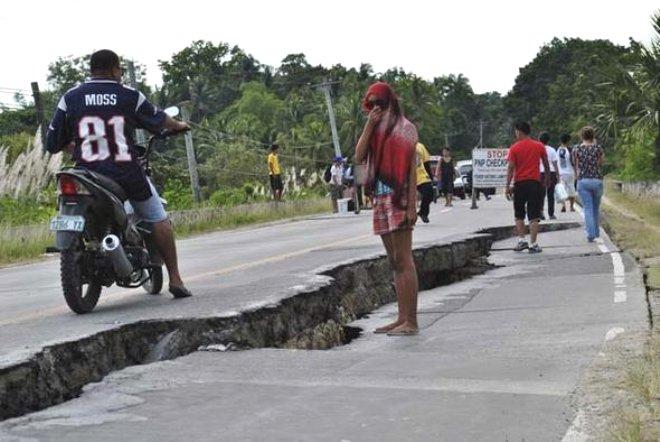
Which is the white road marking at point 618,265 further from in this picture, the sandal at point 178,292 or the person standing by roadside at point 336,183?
the person standing by roadside at point 336,183

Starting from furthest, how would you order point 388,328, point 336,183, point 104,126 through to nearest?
point 336,183 < point 388,328 < point 104,126

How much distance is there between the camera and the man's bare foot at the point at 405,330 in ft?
23.8

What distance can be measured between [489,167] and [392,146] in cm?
2095

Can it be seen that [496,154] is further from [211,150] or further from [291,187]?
[211,150]

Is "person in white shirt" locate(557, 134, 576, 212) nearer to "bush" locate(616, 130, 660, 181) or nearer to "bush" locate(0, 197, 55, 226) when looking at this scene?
"bush" locate(0, 197, 55, 226)

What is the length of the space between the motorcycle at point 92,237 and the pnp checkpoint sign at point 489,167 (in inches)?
813

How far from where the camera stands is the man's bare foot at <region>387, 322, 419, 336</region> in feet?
23.8

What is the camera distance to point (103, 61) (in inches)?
292

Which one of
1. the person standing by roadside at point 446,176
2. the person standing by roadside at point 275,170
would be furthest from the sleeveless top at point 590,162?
the person standing by roadside at point 275,170

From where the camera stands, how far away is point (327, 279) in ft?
29.9

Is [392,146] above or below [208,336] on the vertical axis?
above

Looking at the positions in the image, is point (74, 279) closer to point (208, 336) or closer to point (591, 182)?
point (208, 336)

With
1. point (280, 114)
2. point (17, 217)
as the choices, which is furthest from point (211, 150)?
point (17, 217)

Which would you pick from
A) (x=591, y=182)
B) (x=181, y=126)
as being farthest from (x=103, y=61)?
(x=591, y=182)
